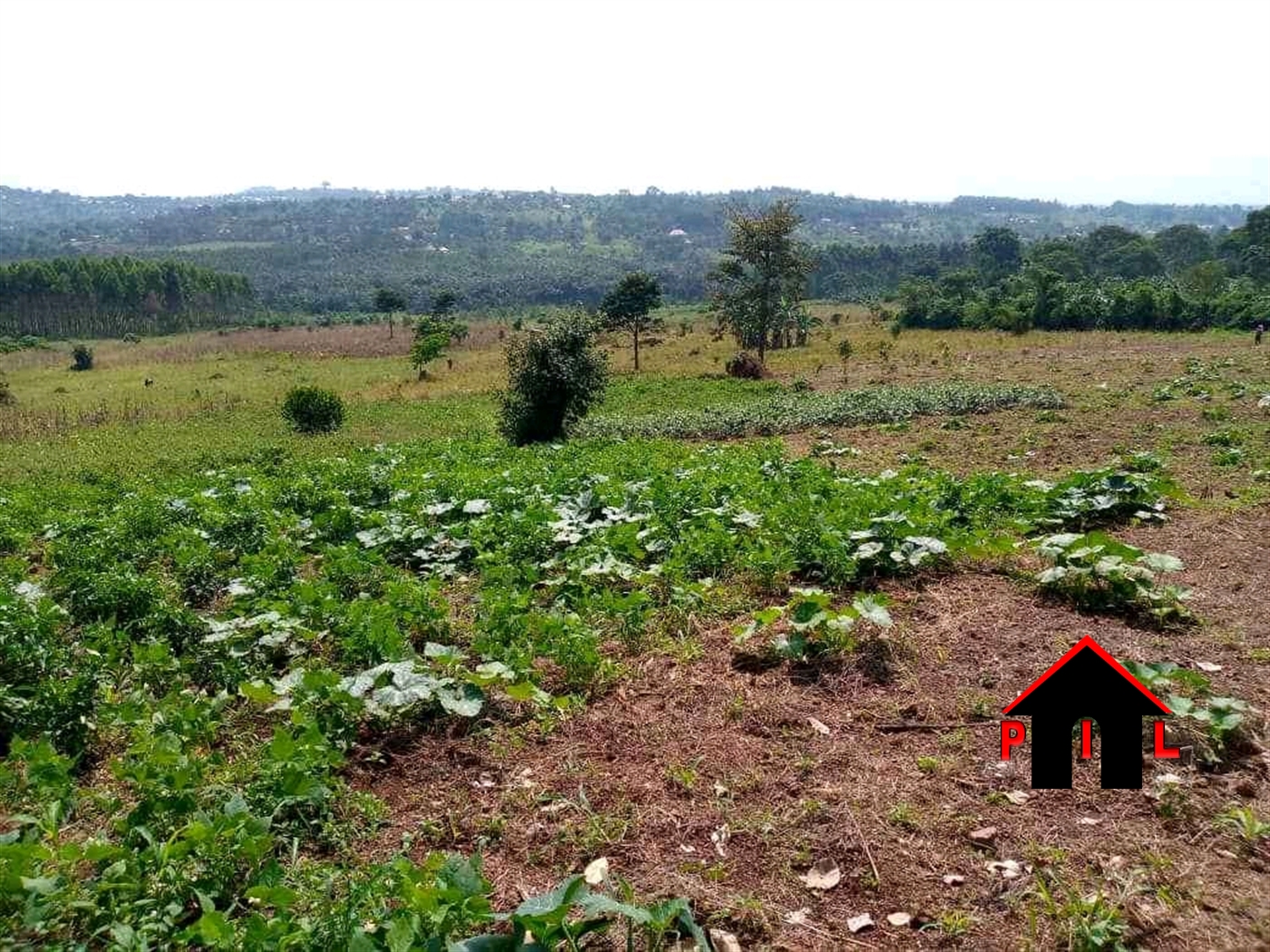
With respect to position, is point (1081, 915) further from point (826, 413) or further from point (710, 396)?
point (710, 396)

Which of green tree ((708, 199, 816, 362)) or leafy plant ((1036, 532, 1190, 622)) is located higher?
green tree ((708, 199, 816, 362))

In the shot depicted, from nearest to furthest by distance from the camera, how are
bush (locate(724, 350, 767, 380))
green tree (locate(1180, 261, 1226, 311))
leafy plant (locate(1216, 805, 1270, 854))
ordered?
1. leafy plant (locate(1216, 805, 1270, 854))
2. bush (locate(724, 350, 767, 380))
3. green tree (locate(1180, 261, 1226, 311))

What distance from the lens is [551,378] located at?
19281 mm

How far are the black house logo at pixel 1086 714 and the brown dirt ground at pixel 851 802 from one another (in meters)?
0.10

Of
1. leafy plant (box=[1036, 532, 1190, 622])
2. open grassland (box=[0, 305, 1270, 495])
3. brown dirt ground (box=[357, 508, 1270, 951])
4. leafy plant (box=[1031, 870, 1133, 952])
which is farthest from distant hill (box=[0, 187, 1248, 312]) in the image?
leafy plant (box=[1031, 870, 1133, 952])

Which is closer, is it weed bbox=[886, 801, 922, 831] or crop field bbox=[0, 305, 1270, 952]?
crop field bbox=[0, 305, 1270, 952]

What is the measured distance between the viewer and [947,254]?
9975cm

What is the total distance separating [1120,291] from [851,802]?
45411mm

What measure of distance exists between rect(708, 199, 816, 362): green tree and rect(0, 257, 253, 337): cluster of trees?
64.2m

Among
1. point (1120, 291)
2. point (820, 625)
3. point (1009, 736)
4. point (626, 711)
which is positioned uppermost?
point (1120, 291)

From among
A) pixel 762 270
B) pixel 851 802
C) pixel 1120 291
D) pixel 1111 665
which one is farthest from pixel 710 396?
pixel 1120 291

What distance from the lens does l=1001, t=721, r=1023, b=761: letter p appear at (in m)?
4.11

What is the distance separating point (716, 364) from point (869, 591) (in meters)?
30.1

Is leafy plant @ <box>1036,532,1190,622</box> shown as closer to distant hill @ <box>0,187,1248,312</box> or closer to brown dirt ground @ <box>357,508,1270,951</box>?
brown dirt ground @ <box>357,508,1270,951</box>
